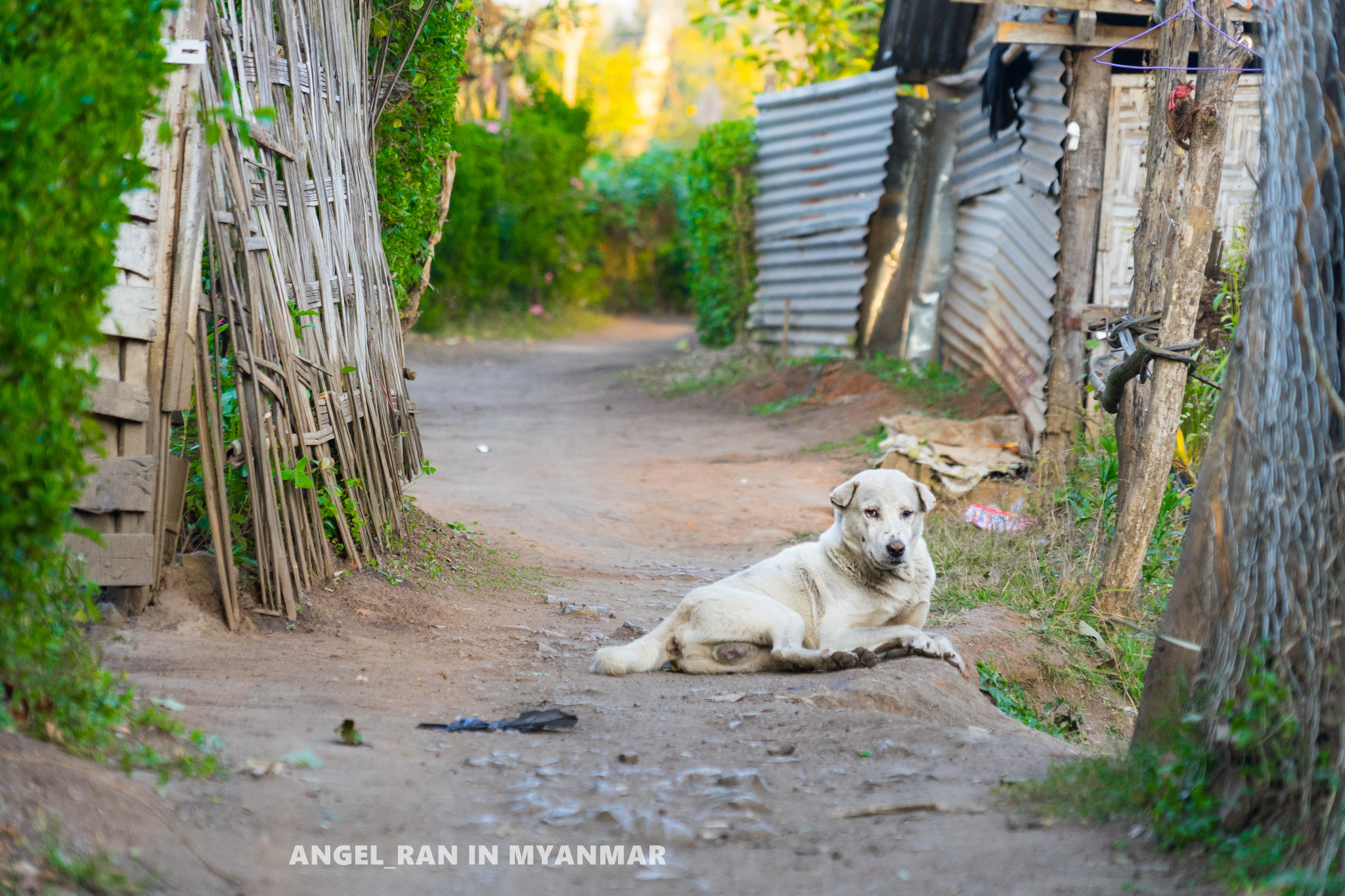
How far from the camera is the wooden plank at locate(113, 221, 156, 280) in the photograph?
3.83 meters

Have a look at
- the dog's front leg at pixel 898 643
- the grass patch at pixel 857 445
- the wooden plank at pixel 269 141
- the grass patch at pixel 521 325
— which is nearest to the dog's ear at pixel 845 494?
the dog's front leg at pixel 898 643

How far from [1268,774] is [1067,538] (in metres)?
4.31

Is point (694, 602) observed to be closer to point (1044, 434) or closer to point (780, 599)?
point (780, 599)

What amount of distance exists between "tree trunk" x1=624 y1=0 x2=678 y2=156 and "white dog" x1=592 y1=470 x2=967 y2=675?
36132 millimetres

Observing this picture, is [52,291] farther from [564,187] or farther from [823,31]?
[564,187]

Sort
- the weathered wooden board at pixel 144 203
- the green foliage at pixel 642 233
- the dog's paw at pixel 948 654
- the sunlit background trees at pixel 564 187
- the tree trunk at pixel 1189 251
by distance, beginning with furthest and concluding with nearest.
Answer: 1. the green foliage at pixel 642 233
2. the sunlit background trees at pixel 564 187
3. the tree trunk at pixel 1189 251
4. the dog's paw at pixel 948 654
5. the weathered wooden board at pixel 144 203

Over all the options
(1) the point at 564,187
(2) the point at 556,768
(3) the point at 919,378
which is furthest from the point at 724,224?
(2) the point at 556,768

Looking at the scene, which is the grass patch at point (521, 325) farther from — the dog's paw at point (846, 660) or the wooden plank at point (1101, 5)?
the dog's paw at point (846, 660)

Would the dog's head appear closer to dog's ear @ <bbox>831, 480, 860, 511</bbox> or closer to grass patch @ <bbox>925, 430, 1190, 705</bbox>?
dog's ear @ <bbox>831, 480, 860, 511</bbox>

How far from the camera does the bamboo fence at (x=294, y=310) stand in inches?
167

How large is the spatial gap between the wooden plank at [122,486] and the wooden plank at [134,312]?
0.45 meters

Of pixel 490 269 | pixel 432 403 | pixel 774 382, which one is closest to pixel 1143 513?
pixel 774 382

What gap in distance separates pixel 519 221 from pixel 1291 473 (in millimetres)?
20049

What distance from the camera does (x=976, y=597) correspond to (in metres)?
6.04
